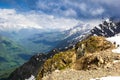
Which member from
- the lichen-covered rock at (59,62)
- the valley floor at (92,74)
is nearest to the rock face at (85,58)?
the lichen-covered rock at (59,62)

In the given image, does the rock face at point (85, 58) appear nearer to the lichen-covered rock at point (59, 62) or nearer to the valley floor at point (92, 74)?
the lichen-covered rock at point (59, 62)

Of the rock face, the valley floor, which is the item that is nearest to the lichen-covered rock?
the rock face

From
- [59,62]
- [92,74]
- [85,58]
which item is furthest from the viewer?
[59,62]

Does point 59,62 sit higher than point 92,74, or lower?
higher

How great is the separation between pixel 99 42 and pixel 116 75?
19.0m

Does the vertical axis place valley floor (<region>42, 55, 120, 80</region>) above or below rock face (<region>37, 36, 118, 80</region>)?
below

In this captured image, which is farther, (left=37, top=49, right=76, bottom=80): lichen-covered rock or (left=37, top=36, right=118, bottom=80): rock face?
(left=37, top=49, right=76, bottom=80): lichen-covered rock

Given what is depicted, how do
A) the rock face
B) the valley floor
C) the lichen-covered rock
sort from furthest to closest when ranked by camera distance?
the lichen-covered rock
the rock face
the valley floor

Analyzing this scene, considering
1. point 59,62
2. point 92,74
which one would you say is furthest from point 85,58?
point 92,74

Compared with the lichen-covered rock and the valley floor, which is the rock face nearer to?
the lichen-covered rock

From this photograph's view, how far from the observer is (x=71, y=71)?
40719mm

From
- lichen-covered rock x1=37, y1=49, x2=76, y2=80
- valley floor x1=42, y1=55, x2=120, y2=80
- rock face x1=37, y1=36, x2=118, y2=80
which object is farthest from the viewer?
lichen-covered rock x1=37, y1=49, x2=76, y2=80

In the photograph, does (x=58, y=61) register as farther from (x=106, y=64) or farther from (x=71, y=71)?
(x=106, y=64)

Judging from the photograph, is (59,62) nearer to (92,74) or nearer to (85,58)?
(85,58)
